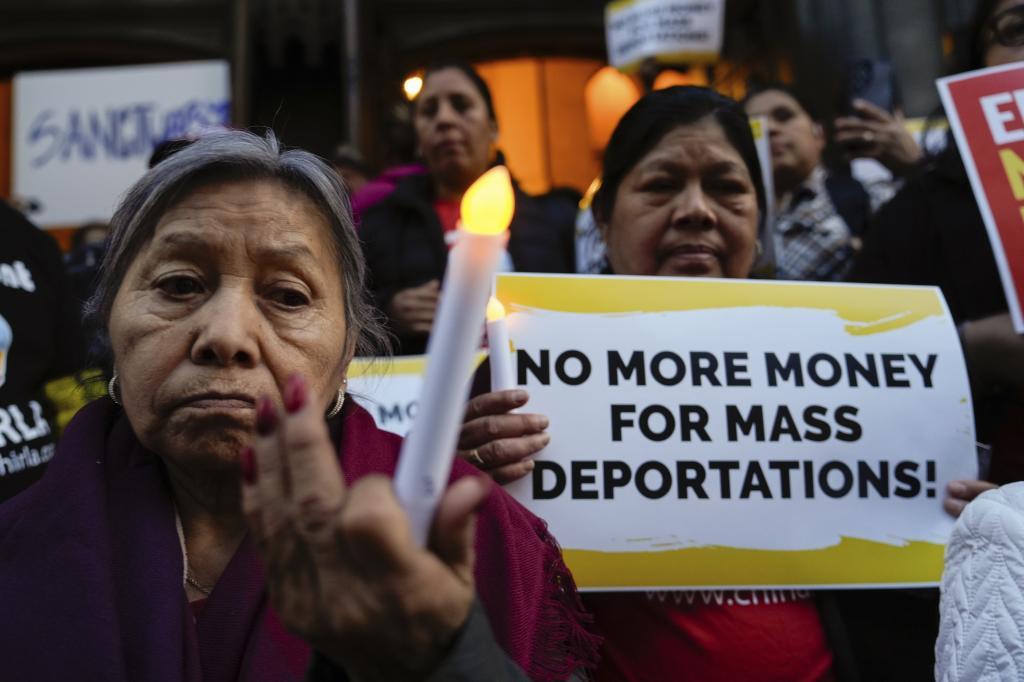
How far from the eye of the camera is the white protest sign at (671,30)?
5.34 metres

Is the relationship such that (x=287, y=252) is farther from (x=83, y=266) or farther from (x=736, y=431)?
(x=83, y=266)

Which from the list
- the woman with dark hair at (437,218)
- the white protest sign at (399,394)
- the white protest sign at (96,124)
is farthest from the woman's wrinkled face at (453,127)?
the white protest sign at (96,124)

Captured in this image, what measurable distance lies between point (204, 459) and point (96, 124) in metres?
6.98

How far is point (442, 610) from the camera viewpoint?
90 centimetres

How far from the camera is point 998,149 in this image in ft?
7.21

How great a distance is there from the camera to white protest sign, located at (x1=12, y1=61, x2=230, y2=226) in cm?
749

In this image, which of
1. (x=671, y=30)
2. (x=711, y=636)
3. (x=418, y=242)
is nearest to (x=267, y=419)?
(x=711, y=636)

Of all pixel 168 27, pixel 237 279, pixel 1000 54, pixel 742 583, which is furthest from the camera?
pixel 168 27

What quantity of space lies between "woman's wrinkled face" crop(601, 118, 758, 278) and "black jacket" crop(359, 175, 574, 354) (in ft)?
3.86

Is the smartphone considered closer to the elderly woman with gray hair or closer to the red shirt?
the red shirt

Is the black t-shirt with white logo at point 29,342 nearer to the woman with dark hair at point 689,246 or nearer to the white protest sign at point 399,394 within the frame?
the white protest sign at point 399,394

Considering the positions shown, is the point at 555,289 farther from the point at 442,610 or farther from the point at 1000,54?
the point at 1000,54

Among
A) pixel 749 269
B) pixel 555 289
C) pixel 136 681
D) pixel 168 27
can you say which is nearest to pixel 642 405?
pixel 555 289

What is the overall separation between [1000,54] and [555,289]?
1.40 meters
